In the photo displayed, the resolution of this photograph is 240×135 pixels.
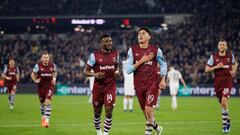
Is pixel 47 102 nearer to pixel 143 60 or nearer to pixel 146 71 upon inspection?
pixel 146 71

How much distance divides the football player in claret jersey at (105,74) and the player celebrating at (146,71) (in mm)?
1353

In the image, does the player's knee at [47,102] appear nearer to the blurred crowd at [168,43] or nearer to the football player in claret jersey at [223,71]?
the football player in claret jersey at [223,71]

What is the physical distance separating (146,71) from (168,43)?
43112mm

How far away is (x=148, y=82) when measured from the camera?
15.4m

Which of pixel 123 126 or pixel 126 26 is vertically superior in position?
pixel 126 26

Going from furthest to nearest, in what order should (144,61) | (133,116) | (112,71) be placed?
(133,116) < (112,71) < (144,61)

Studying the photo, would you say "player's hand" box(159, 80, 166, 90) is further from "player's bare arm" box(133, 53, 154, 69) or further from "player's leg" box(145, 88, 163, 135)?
"player's bare arm" box(133, 53, 154, 69)

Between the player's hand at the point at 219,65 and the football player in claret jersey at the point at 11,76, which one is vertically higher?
the player's hand at the point at 219,65

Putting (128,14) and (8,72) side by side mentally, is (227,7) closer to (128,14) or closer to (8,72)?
(128,14)

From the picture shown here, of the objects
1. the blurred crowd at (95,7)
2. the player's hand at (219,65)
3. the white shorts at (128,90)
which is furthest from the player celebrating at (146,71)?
the blurred crowd at (95,7)

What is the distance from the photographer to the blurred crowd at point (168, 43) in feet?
179

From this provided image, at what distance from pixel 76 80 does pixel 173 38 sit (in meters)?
11.3

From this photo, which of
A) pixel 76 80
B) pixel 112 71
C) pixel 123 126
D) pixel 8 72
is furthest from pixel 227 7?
pixel 112 71

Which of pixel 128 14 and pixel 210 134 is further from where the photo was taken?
pixel 128 14
